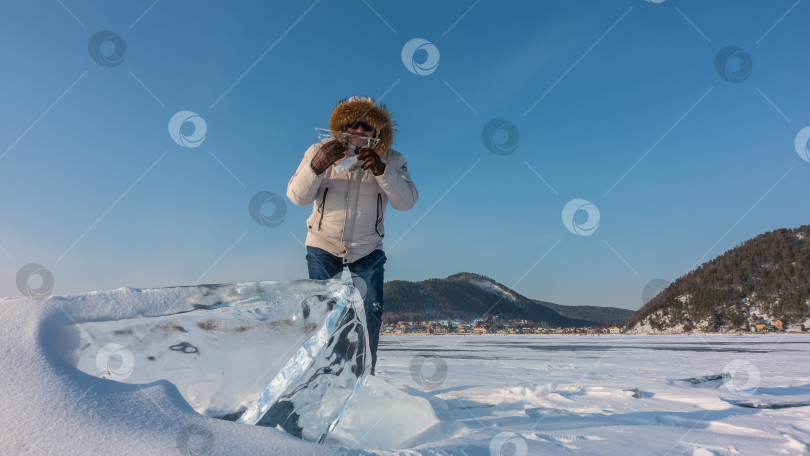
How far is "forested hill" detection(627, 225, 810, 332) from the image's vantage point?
46.7 metres

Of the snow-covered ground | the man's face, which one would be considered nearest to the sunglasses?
the man's face

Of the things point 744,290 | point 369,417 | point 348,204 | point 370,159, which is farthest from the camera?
point 744,290

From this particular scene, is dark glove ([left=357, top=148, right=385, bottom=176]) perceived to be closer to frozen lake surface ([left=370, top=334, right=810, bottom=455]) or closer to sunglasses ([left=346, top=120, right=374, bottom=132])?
sunglasses ([left=346, top=120, right=374, bottom=132])

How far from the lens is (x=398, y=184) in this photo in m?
2.66

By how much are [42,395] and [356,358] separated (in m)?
0.99

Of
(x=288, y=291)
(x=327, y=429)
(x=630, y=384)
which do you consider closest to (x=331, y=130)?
(x=288, y=291)

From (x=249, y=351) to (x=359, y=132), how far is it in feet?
5.51

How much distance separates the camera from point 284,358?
1.60 meters

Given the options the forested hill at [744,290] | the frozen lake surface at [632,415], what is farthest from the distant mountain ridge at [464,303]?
the frozen lake surface at [632,415]

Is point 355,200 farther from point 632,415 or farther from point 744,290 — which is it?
point 744,290

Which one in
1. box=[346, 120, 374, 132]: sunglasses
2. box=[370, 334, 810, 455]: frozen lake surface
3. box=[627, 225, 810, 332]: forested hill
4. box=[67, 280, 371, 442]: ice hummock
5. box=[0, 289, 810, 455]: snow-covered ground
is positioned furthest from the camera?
box=[627, 225, 810, 332]: forested hill

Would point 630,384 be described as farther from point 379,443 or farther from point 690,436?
point 379,443

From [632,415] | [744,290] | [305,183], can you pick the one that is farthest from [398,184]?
[744,290]

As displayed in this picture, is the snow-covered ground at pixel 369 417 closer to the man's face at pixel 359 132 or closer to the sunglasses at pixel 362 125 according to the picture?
the man's face at pixel 359 132
